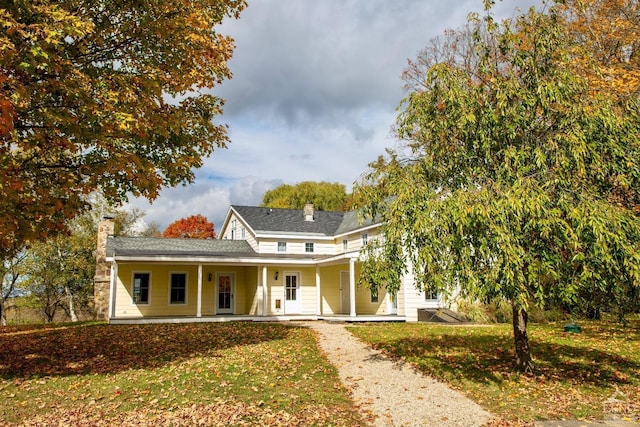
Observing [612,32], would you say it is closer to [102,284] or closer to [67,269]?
[102,284]

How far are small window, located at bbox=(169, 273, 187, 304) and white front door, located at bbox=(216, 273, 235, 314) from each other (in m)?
1.62

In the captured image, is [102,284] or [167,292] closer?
[167,292]

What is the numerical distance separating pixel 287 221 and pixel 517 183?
65.3 feet

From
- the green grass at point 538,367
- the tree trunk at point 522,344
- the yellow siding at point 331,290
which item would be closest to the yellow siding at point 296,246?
the yellow siding at point 331,290

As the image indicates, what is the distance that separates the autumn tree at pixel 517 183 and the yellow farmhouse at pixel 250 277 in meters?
10.8

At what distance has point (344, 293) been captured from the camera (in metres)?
22.9

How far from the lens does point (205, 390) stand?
7898mm

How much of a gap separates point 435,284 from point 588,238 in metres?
2.33

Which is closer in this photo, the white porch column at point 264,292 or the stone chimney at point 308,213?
the white porch column at point 264,292

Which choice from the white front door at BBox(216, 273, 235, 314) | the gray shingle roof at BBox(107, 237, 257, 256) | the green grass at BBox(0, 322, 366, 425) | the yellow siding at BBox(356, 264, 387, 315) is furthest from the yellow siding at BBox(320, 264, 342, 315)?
the green grass at BBox(0, 322, 366, 425)

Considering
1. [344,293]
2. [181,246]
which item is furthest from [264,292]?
[181,246]

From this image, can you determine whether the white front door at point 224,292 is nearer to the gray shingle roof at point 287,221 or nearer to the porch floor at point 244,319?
the porch floor at point 244,319

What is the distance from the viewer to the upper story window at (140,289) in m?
20.5

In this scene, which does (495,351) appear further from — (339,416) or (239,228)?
(239,228)
